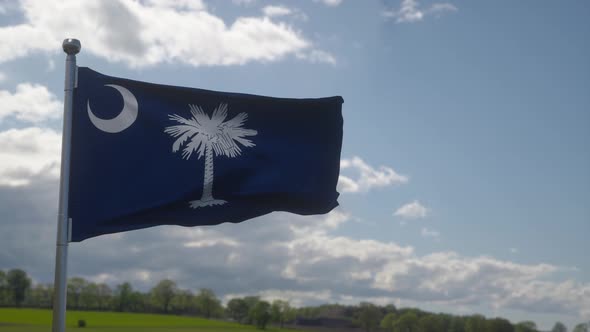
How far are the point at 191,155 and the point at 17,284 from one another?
618ft

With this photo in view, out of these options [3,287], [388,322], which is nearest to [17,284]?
[3,287]

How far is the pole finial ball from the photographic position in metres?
9.31

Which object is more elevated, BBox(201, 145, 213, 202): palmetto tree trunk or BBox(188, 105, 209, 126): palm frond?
BBox(188, 105, 209, 126): palm frond

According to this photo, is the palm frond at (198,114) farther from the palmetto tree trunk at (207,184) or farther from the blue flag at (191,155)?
the palmetto tree trunk at (207,184)

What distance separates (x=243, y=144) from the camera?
35.6 ft

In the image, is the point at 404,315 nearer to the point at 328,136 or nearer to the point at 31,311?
the point at 31,311

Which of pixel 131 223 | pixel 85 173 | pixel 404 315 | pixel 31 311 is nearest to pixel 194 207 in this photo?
pixel 131 223

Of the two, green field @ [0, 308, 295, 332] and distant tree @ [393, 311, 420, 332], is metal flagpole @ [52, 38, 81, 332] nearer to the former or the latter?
green field @ [0, 308, 295, 332]

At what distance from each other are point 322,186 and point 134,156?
3.15 meters

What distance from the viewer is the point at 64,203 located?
8.93 metres

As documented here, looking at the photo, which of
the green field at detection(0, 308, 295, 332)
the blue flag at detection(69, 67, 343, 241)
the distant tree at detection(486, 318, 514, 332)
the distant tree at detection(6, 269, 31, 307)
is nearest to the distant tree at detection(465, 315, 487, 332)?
the distant tree at detection(486, 318, 514, 332)

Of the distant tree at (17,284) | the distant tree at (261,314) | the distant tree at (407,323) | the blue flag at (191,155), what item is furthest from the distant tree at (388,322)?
the blue flag at (191,155)

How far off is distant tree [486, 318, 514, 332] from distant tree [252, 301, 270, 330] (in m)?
60.6

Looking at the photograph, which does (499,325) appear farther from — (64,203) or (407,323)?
(64,203)
